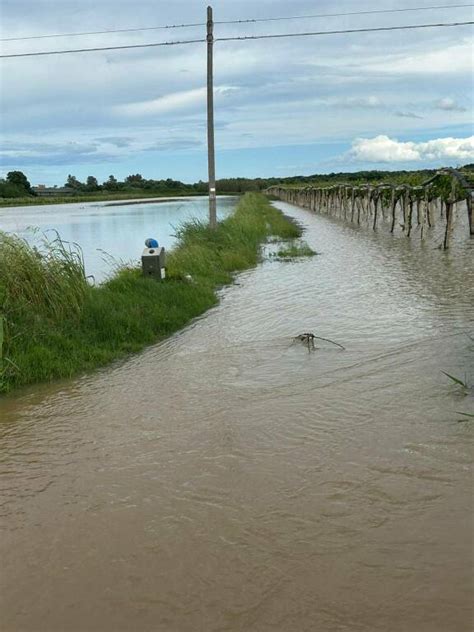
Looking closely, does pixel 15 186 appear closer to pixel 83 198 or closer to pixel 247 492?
pixel 83 198

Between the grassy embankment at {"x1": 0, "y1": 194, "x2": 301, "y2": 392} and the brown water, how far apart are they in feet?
1.41

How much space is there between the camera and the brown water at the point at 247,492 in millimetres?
3166

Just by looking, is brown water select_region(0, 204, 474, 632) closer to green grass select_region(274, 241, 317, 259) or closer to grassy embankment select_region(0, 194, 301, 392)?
grassy embankment select_region(0, 194, 301, 392)

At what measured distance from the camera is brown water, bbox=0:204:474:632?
3.17m

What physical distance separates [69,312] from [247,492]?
499 centimetres

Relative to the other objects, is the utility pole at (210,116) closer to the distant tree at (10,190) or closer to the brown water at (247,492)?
the brown water at (247,492)

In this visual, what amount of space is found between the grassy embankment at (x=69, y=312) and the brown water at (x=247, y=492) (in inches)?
16.9

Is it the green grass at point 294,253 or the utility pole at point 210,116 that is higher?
the utility pole at point 210,116

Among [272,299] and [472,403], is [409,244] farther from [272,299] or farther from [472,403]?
[472,403]

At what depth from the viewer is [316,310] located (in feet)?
34.3

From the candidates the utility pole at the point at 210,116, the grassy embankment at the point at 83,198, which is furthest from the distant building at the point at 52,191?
the utility pole at the point at 210,116

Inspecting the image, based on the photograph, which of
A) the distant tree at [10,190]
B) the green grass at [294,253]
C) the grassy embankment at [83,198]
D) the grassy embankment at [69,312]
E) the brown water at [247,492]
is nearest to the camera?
the brown water at [247,492]

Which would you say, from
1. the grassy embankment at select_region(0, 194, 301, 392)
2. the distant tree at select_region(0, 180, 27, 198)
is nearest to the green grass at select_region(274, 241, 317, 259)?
the grassy embankment at select_region(0, 194, 301, 392)

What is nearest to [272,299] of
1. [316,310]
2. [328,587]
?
[316,310]
